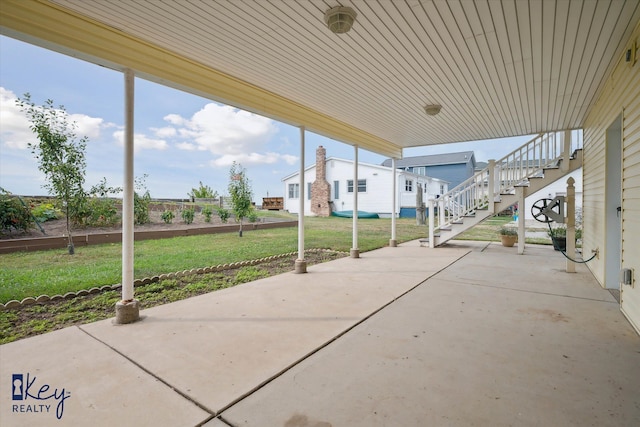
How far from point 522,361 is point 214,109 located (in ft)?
52.4

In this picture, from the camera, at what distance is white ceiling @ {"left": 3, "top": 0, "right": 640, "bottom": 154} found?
97.1 inches

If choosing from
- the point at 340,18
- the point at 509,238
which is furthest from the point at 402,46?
the point at 509,238

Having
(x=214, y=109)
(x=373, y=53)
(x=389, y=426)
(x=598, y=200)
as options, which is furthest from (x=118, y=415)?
(x=214, y=109)

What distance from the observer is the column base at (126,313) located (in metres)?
2.85

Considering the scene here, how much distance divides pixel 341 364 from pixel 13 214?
28.4ft

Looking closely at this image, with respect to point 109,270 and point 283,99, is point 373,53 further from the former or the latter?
point 109,270

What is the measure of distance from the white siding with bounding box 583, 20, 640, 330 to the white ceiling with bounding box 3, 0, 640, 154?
30cm

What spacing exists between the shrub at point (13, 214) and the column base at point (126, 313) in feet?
21.4

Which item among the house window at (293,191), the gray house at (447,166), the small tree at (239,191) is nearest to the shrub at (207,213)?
→ the small tree at (239,191)

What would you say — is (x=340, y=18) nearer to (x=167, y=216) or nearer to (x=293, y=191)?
(x=167, y=216)

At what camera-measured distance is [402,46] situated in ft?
10.2

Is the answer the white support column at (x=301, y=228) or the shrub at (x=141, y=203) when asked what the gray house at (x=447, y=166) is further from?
the white support column at (x=301, y=228)

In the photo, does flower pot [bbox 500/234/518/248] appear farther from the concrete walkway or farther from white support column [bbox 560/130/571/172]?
the concrete walkway

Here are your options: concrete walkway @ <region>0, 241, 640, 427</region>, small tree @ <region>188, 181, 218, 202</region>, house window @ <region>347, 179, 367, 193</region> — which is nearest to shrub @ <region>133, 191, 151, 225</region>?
small tree @ <region>188, 181, 218, 202</region>
